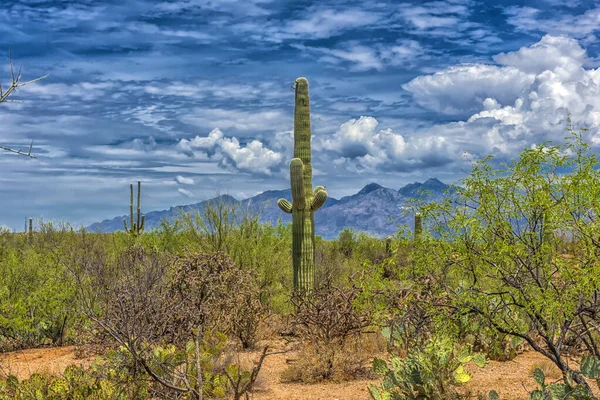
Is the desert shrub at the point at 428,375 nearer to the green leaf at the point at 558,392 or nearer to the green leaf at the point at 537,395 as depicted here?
the green leaf at the point at 537,395

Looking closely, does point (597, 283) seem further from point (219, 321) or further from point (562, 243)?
point (219, 321)

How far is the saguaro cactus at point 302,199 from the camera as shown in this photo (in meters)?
16.4

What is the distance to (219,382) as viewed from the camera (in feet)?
24.9

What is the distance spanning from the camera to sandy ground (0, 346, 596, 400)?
28.5ft

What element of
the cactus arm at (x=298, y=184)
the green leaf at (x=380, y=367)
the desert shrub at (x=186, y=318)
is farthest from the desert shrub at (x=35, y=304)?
the green leaf at (x=380, y=367)

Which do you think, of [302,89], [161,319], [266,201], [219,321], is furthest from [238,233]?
[161,319]

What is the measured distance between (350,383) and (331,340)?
80 centimetres

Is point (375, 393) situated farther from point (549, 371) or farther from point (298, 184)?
point (298, 184)

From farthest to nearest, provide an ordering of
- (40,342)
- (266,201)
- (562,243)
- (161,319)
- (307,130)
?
1. (266,201)
2. (307,130)
3. (40,342)
4. (161,319)
5. (562,243)

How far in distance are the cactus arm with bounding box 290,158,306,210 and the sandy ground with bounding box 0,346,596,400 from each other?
Answer: 19.2ft

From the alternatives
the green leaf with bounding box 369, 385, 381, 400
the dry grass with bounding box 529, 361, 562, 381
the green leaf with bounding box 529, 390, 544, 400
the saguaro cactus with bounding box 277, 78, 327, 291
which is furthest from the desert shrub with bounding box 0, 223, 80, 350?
the green leaf with bounding box 529, 390, 544, 400

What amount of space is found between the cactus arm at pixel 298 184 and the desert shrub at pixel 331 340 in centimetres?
648

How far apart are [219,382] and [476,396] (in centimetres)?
346

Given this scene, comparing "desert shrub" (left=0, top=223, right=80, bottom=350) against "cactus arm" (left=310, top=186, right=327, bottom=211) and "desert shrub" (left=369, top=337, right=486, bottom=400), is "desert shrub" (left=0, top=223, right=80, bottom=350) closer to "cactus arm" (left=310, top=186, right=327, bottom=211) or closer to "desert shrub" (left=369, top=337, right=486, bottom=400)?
"cactus arm" (left=310, top=186, right=327, bottom=211)
